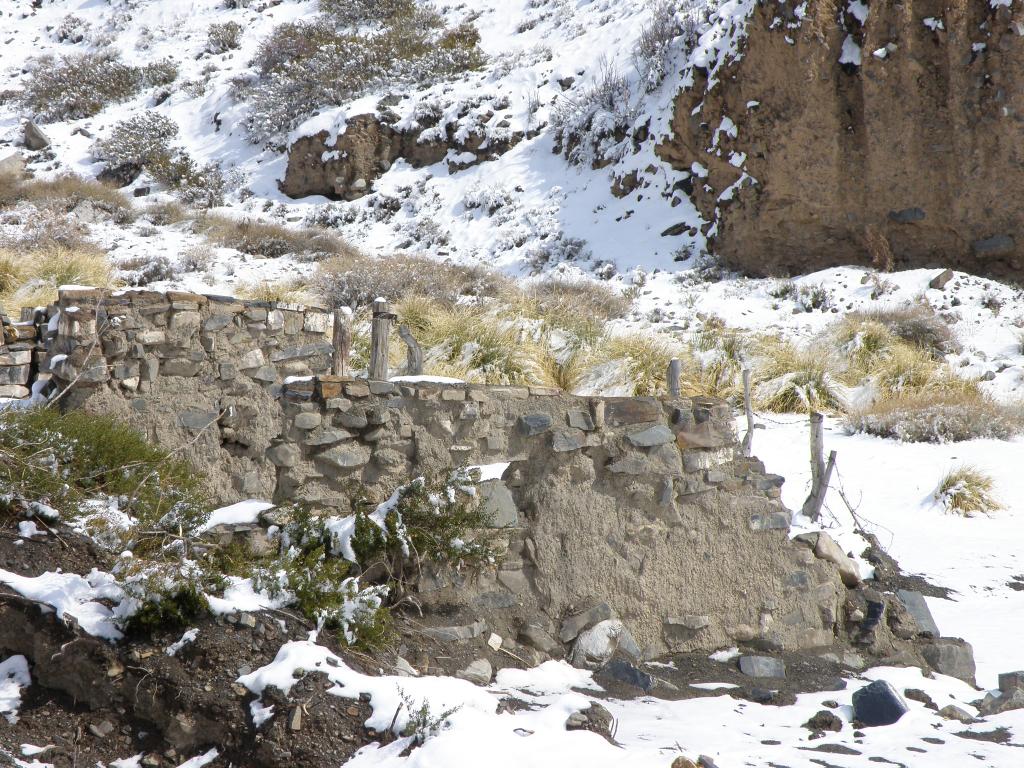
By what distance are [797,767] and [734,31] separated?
14.2 meters

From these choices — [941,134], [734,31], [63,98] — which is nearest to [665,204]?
[734,31]

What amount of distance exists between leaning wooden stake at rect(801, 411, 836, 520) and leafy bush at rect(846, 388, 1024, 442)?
2831 millimetres

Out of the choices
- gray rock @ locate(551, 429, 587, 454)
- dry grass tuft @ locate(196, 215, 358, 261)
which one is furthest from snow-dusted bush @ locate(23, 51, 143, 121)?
gray rock @ locate(551, 429, 587, 454)

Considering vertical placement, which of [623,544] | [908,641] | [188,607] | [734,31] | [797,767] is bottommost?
[908,641]

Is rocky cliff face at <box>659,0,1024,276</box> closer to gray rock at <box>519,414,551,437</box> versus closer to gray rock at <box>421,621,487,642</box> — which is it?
gray rock at <box>519,414,551,437</box>

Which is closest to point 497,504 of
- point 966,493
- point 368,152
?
point 966,493

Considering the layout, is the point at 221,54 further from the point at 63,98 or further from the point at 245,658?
the point at 245,658

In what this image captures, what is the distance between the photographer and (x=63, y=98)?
23062 mm

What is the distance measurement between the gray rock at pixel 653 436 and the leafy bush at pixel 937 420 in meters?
6.31

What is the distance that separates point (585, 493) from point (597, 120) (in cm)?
1521

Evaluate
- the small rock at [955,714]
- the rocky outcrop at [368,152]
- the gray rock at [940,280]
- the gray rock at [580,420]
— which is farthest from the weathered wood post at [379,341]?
the rocky outcrop at [368,152]

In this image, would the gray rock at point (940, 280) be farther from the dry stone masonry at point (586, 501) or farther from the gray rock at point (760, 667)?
the gray rock at point (760, 667)

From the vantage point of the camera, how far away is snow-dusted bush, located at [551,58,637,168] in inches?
703

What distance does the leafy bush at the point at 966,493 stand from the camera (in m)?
8.27
